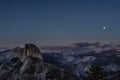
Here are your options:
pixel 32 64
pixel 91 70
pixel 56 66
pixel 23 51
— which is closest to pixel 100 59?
pixel 91 70

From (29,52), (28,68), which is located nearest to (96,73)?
(29,52)

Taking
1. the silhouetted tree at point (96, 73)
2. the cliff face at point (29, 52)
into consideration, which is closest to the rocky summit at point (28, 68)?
the cliff face at point (29, 52)

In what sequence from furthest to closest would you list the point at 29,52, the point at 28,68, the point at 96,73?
1. the point at 28,68
2. the point at 29,52
3. the point at 96,73

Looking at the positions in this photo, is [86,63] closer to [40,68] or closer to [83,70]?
[83,70]

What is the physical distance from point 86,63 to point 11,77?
40.4 feet

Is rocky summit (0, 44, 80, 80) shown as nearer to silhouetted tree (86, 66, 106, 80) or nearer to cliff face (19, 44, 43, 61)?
cliff face (19, 44, 43, 61)

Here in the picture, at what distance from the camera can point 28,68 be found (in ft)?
183

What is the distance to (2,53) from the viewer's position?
48156mm

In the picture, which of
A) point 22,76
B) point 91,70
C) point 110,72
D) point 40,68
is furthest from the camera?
point 40,68

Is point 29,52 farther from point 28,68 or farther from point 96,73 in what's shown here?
point 96,73

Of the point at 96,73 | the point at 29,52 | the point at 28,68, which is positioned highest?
the point at 29,52

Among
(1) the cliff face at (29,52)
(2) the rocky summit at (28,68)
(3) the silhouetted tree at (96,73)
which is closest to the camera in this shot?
(3) the silhouetted tree at (96,73)

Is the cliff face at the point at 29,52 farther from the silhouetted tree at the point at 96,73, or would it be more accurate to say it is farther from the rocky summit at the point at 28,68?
the silhouetted tree at the point at 96,73

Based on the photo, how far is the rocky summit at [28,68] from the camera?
Answer: 50.3 metres
